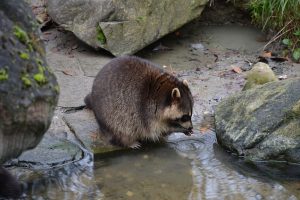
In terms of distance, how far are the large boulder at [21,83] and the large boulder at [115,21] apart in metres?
3.24

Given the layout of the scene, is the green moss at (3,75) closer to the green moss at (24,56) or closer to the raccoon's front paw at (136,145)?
the green moss at (24,56)

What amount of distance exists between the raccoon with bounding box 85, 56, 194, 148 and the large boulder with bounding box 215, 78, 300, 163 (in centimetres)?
39

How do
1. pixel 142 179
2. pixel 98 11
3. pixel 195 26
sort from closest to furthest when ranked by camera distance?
1. pixel 142 179
2. pixel 98 11
3. pixel 195 26

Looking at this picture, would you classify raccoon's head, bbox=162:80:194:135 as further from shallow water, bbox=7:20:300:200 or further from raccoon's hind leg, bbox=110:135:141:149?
raccoon's hind leg, bbox=110:135:141:149

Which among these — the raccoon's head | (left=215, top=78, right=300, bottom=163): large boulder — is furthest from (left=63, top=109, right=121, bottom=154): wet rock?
(left=215, top=78, right=300, bottom=163): large boulder

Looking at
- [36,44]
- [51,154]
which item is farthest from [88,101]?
[36,44]

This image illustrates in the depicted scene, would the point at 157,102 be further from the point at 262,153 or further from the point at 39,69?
the point at 39,69

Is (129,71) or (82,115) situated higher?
(129,71)

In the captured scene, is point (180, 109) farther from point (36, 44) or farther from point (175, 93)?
point (36, 44)

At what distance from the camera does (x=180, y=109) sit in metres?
5.55

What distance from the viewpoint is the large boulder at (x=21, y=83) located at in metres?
3.59

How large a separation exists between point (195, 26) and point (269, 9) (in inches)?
44.7

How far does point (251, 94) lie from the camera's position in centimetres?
580

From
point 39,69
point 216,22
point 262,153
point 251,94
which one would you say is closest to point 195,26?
point 216,22
